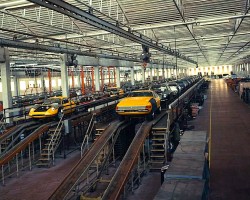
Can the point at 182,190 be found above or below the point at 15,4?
below

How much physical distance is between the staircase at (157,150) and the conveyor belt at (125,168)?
50 centimetres

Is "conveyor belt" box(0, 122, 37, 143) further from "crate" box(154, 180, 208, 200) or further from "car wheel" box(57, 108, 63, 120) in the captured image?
"crate" box(154, 180, 208, 200)

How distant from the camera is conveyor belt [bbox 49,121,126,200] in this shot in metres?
8.91

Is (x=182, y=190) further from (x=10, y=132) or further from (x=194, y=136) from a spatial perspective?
(x=10, y=132)

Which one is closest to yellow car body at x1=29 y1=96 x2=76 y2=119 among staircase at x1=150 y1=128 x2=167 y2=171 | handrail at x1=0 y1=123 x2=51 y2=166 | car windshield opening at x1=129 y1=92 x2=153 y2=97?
handrail at x1=0 y1=123 x2=51 y2=166

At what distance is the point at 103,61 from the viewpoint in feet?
117

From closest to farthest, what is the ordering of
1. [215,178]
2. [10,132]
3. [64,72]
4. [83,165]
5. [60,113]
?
[83,165], [215,178], [10,132], [60,113], [64,72]

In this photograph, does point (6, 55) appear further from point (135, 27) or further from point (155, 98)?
point (155, 98)

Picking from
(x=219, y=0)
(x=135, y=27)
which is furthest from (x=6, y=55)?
A: (x=219, y=0)

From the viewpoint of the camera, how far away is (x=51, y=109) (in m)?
17.1

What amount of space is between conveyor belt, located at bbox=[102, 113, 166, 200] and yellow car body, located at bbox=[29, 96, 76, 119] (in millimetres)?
6592

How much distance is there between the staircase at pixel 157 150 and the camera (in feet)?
40.2

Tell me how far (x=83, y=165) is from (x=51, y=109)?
7453 millimetres

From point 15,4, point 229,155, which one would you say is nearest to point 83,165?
point 229,155
